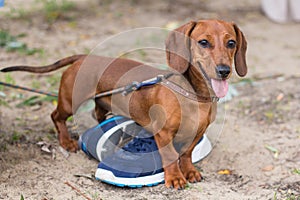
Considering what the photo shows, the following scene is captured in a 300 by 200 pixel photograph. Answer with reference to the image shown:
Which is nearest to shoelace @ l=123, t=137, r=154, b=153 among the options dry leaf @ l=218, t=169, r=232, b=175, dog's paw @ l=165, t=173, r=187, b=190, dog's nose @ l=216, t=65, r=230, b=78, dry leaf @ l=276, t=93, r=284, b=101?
dog's paw @ l=165, t=173, r=187, b=190

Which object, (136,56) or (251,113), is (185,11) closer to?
(136,56)

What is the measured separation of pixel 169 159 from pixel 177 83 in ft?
1.61


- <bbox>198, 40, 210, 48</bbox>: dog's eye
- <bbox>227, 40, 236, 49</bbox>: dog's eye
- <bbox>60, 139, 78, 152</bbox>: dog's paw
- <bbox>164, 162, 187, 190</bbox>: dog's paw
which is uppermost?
<bbox>198, 40, 210, 48</bbox>: dog's eye

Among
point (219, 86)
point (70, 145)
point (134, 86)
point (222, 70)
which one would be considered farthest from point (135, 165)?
point (222, 70)

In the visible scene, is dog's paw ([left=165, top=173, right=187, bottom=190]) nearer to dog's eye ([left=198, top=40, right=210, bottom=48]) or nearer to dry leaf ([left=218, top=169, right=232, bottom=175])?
dry leaf ([left=218, top=169, right=232, bottom=175])

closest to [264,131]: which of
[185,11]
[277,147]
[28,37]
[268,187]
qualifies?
[277,147]

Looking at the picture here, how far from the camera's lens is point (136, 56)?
19.3 feet

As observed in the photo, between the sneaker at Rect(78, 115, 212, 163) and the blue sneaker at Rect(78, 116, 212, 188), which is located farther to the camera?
the sneaker at Rect(78, 115, 212, 163)

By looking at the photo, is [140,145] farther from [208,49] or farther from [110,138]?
[208,49]

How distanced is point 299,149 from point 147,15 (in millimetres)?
4025

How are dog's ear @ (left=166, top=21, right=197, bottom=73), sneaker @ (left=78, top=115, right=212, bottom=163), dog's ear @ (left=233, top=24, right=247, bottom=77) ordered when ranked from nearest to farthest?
dog's ear @ (left=166, top=21, right=197, bottom=73) → dog's ear @ (left=233, top=24, right=247, bottom=77) → sneaker @ (left=78, top=115, right=212, bottom=163)

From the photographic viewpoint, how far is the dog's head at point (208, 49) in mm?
3117

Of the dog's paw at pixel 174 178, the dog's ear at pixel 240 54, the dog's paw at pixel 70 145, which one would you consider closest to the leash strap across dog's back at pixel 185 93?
the dog's ear at pixel 240 54

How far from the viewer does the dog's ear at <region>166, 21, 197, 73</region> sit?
129 inches
